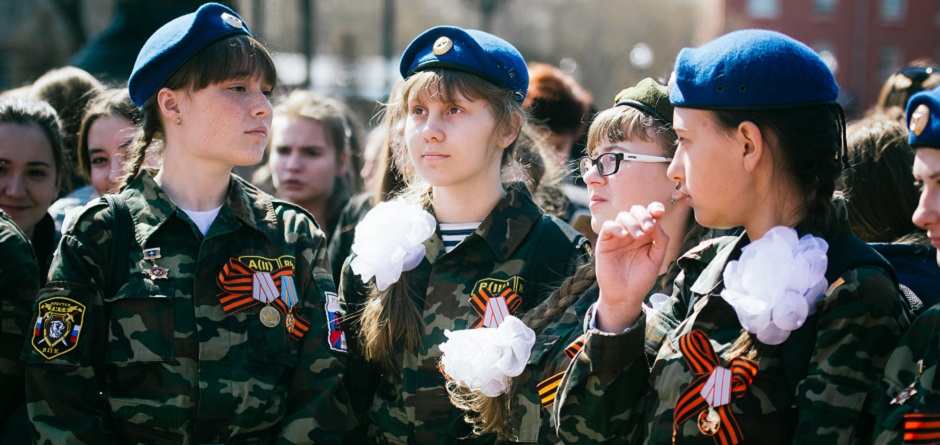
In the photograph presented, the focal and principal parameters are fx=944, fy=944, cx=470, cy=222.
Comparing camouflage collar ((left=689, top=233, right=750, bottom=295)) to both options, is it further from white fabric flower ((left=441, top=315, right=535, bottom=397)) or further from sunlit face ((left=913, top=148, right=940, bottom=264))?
white fabric flower ((left=441, top=315, right=535, bottom=397))

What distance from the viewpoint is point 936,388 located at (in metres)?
2.32

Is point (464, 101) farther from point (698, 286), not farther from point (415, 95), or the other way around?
point (698, 286)

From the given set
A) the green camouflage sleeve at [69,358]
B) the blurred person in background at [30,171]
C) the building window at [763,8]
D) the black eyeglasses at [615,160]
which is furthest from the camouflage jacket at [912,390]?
the building window at [763,8]

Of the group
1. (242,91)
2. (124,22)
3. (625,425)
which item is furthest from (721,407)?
(124,22)

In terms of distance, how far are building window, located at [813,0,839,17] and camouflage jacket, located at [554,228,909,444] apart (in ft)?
187

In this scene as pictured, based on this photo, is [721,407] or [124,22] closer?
[721,407]

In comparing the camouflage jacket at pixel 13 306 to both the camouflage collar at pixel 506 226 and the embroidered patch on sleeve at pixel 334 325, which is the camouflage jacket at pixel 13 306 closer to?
the embroidered patch on sleeve at pixel 334 325

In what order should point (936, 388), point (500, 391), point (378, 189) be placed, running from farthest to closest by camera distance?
point (378, 189) < point (500, 391) < point (936, 388)

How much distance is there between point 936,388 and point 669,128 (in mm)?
1549

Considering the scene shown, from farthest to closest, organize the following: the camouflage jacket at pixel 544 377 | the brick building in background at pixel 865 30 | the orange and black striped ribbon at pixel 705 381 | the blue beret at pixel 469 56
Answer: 1. the brick building in background at pixel 865 30
2. the blue beret at pixel 469 56
3. the camouflage jacket at pixel 544 377
4. the orange and black striped ribbon at pixel 705 381

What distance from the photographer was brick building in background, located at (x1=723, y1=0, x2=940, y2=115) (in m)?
54.5

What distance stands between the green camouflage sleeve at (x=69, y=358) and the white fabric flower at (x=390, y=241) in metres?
0.95

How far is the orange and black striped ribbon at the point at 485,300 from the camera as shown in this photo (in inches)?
138

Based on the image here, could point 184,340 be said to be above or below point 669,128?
below
